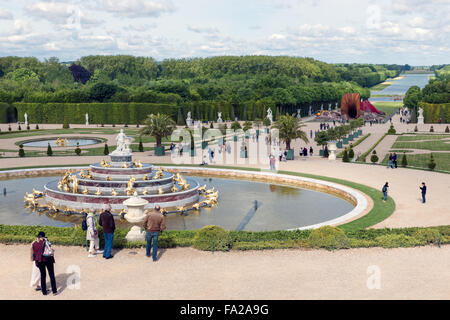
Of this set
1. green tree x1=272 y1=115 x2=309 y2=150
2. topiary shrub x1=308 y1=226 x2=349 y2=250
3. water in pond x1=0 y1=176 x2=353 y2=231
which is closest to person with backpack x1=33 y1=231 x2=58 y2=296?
topiary shrub x1=308 y1=226 x2=349 y2=250

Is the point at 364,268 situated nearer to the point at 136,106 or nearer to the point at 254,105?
the point at 136,106

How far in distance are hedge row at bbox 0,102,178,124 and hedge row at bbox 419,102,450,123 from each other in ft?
164

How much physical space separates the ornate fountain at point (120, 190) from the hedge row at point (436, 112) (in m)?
83.3

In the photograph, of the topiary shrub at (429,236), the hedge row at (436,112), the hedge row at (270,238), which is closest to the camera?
the hedge row at (270,238)

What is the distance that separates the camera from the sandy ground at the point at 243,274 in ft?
Answer: 46.9

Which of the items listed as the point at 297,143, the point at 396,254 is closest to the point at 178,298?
the point at 396,254

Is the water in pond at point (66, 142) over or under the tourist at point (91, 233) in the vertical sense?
under

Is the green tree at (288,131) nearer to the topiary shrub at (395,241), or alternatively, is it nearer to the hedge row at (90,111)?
the topiary shrub at (395,241)

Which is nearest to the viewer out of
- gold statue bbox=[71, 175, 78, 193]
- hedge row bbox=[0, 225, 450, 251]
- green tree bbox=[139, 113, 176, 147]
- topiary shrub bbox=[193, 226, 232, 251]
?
topiary shrub bbox=[193, 226, 232, 251]

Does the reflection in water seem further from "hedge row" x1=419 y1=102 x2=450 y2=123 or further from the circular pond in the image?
"hedge row" x1=419 y1=102 x2=450 y2=123

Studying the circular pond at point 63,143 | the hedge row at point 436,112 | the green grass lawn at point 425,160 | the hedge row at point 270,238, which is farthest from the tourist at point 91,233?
the hedge row at point 436,112

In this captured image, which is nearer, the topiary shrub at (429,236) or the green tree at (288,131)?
the topiary shrub at (429,236)

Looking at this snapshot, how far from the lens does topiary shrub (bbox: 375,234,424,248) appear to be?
1875 centimetres
